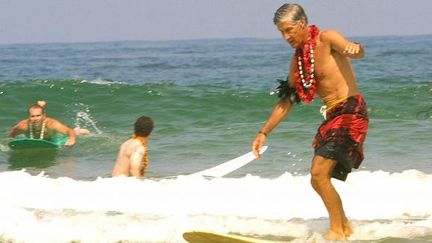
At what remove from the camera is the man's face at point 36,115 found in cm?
1290

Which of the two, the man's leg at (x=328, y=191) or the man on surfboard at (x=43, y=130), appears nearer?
the man's leg at (x=328, y=191)

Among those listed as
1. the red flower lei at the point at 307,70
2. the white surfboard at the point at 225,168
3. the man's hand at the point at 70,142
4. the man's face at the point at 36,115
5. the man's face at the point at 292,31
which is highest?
the man's face at the point at 36,115

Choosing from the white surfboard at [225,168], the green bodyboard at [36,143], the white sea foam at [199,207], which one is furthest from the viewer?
the green bodyboard at [36,143]

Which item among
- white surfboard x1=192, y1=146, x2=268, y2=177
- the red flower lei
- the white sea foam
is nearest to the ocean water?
the white sea foam

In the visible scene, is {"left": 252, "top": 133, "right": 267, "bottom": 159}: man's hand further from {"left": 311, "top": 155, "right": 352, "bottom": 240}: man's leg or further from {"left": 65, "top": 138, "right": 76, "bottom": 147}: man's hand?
{"left": 65, "top": 138, "right": 76, "bottom": 147}: man's hand

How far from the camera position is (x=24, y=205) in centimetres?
847

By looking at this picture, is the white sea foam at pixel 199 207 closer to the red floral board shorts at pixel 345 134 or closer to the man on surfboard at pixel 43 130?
the red floral board shorts at pixel 345 134

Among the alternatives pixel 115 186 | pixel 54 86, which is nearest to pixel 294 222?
pixel 115 186

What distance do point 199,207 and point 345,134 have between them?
2.45 metres

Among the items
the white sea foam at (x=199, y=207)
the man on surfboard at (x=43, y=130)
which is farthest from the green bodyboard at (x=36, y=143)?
the white sea foam at (x=199, y=207)

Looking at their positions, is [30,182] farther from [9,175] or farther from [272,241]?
[272,241]

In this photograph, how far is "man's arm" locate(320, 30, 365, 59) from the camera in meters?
5.91

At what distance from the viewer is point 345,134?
623cm

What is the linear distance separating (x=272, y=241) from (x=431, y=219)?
141 centimetres
